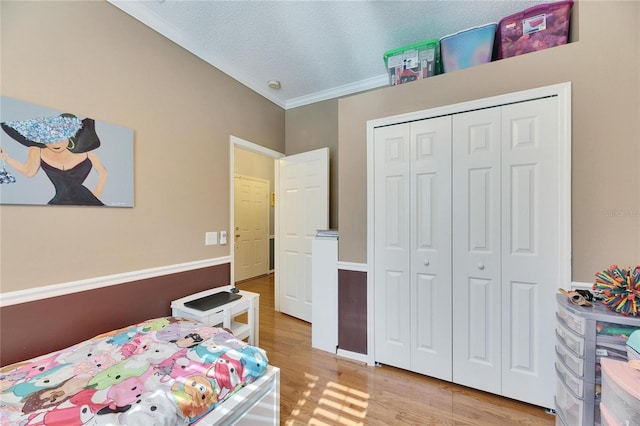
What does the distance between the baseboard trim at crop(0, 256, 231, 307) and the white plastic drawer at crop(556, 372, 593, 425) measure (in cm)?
273

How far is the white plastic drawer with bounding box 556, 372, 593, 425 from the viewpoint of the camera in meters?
1.27

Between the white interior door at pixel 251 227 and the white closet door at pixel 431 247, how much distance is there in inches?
148

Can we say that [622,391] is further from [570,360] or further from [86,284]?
[86,284]

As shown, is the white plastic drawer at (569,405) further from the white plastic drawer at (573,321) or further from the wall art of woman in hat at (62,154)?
the wall art of woman in hat at (62,154)

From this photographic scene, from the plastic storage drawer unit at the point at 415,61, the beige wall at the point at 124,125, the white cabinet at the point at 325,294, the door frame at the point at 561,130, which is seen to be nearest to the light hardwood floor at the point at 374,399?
the white cabinet at the point at 325,294

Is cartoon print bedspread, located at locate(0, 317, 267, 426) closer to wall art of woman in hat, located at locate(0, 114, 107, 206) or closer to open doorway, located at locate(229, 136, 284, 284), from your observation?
wall art of woman in hat, located at locate(0, 114, 107, 206)

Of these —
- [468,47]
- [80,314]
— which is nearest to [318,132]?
[468,47]

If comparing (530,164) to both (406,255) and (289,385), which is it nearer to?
(406,255)

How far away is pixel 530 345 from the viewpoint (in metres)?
1.70

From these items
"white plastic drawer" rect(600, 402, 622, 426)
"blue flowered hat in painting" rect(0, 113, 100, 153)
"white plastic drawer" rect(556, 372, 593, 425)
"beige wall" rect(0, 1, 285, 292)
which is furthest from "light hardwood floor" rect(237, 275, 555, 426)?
"blue flowered hat in painting" rect(0, 113, 100, 153)

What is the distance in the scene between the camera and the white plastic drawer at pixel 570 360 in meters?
1.28

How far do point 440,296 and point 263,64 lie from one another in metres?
2.76

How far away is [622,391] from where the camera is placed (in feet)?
2.86

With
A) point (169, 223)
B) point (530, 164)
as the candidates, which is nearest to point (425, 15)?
point (530, 164)
